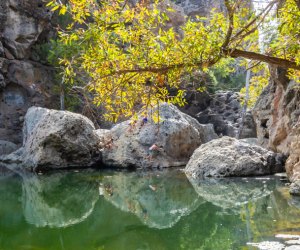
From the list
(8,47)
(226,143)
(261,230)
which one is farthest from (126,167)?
(8,47)

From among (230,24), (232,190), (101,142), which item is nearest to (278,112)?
(232,190)

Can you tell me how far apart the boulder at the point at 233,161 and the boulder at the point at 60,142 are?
4.42 meters

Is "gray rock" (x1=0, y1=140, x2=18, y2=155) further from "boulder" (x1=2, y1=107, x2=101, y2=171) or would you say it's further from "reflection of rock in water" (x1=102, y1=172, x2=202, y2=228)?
"reflection of rock in water" (x1=102, y1=172, x2=202, y2=228)

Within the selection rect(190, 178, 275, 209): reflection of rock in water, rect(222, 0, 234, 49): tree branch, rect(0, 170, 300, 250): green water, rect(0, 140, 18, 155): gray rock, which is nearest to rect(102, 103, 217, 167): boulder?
rect(0, 170, 300, 250): green water

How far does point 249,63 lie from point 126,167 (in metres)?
8.27

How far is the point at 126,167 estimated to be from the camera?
548 inches

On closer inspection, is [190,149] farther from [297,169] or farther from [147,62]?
[147,62]

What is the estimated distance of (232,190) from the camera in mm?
8734

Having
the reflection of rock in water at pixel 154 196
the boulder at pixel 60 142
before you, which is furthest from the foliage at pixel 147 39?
the boulder at pixel 60 142

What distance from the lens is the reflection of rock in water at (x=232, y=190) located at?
25.4 feet

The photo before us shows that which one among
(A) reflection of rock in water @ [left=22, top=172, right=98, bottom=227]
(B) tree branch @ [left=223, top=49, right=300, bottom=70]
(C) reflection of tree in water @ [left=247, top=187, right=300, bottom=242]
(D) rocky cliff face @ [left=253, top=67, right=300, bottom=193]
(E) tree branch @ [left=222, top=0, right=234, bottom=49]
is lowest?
(A) reflection of rock in water @ [left=22, top=172, right=98, bottom=227]

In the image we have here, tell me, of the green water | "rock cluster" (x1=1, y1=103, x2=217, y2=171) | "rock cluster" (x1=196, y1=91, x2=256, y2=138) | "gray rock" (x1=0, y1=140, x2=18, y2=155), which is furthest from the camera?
"rock cluster" (x1=196, y1=91, x2=256, y2=138)

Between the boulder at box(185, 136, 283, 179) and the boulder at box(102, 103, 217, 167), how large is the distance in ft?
9.24

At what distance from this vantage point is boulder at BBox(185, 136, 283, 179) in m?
10.5
